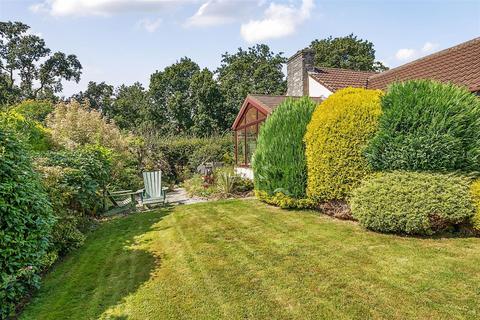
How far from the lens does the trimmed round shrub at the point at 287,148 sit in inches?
293

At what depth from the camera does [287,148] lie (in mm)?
7613

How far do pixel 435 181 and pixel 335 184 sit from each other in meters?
1.83

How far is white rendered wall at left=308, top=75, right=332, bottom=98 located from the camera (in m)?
13.2

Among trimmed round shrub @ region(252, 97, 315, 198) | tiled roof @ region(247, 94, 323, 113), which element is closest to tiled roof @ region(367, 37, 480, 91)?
tiled roof @ region(247, 94, 323, 113)

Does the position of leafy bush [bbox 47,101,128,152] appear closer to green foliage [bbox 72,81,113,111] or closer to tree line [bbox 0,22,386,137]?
tree line [bbox 0,22,386,137]

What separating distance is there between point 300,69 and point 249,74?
22.8 metres

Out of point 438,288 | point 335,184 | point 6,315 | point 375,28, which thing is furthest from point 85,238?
point 375,28

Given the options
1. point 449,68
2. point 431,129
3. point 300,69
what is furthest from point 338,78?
point 431,129

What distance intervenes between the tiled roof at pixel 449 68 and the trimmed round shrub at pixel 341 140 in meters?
3.07

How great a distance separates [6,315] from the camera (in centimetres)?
323

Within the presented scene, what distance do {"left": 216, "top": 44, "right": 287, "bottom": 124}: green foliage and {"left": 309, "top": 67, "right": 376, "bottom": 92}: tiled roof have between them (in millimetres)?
14614

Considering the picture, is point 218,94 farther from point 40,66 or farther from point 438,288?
point 438,288

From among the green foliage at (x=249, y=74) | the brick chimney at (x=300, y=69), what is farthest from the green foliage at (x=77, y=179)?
the green foliage at (x=249, y=74)

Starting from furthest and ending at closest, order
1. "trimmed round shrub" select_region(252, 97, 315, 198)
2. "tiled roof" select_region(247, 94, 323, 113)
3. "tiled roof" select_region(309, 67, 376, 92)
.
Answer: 1. "tiled roof" select_region(309, 67, 376, 92)
2. "tiled roof" select_region(247, 94, 323, 113)
3. "trimmed round shrub" select_region(252, 97, 315, 198)
